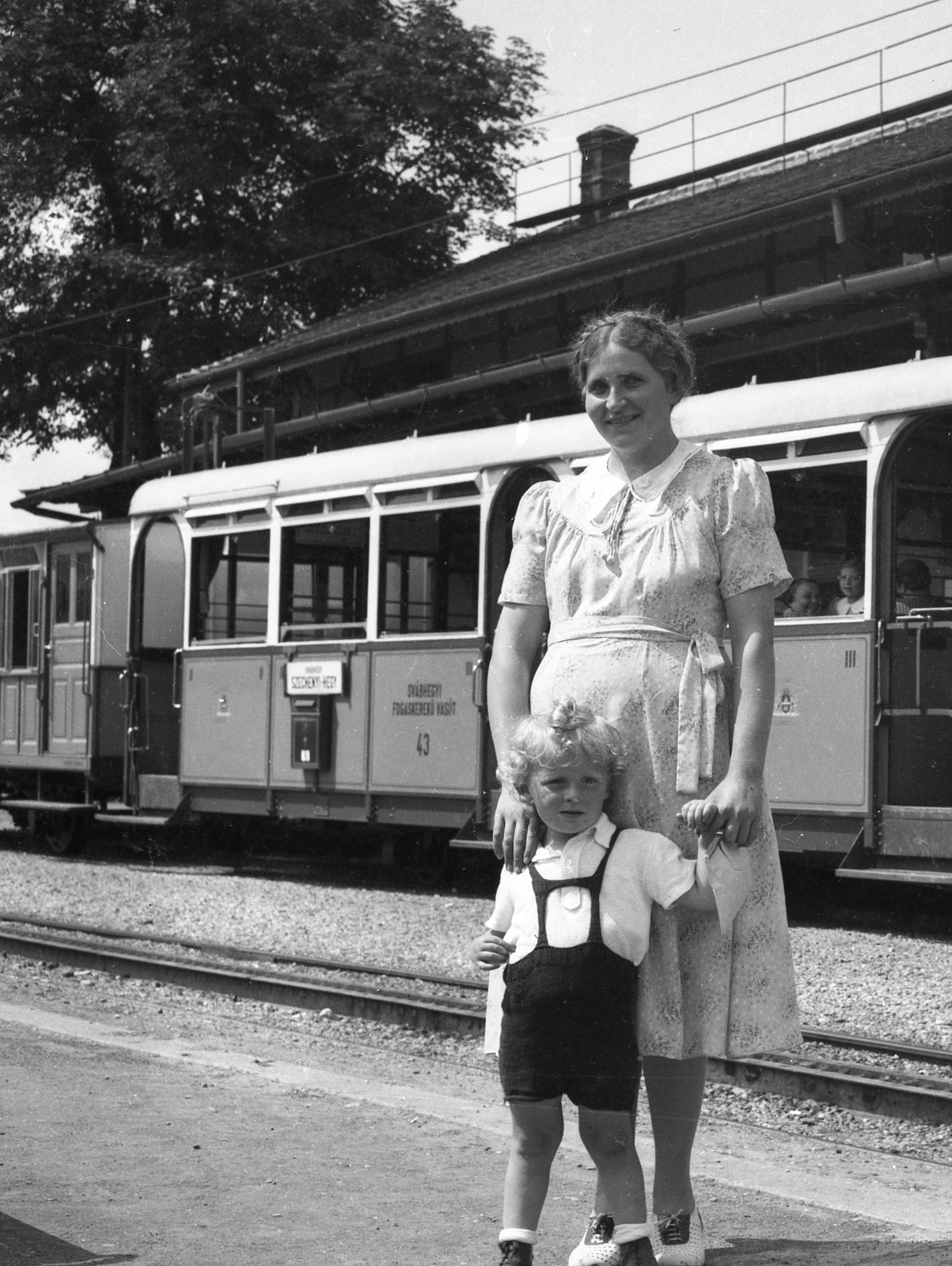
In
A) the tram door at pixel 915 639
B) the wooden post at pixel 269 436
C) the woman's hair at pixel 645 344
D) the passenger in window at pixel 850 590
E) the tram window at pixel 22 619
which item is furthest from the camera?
the tram window at pixel 22 619

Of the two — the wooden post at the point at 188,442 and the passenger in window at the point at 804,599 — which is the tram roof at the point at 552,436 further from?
the wooden post at the point at 188,442

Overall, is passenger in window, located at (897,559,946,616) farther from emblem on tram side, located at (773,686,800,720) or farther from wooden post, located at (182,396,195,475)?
wooden post, located at (182,396,195,475)

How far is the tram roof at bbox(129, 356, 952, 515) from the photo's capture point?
1033 centimetres

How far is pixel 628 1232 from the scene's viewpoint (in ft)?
11.5

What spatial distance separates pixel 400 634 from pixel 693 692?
9.59 m

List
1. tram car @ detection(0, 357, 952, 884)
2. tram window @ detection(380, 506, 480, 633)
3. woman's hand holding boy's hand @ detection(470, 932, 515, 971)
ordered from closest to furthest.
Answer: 1. woman's hand holding boy's hand @ detection(470, 932, 515, 971)
2. tram car @ detection(0, 357, 952, 884)
3. tram window @ detection(380, 506, 480, 633)

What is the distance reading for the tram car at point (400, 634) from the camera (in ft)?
33.9

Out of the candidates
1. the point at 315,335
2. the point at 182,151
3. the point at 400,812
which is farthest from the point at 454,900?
the point at 182,151

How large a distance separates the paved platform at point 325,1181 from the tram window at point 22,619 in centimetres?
1226

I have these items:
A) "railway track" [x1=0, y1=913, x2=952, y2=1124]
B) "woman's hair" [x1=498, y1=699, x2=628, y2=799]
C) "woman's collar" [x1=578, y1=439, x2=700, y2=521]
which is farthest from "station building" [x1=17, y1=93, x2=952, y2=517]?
"woman's hair" [x1=498, y1=699, x2=628, y2=799]

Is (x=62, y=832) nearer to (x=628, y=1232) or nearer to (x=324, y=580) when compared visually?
(x=324, y=580)

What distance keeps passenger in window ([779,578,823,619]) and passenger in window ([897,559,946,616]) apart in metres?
0.48

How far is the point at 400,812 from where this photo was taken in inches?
527

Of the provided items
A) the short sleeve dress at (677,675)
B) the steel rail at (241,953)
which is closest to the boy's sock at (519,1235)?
the short sleeve dress at (677,675)
